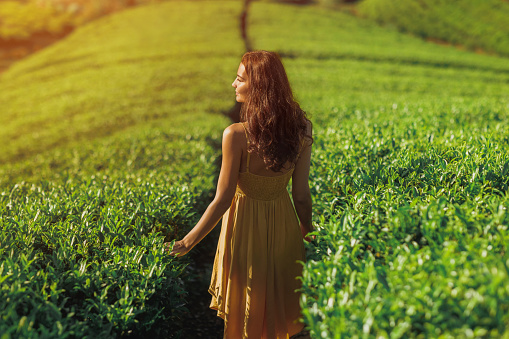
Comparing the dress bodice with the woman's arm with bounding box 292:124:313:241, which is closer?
the dress bodice

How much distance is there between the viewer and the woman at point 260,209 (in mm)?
2734

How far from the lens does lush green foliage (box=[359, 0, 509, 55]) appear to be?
102ft

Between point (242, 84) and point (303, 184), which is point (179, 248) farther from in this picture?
point (242, 84)

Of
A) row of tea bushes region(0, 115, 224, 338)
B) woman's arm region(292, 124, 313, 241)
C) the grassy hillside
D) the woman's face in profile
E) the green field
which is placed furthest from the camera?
the grassy hillside

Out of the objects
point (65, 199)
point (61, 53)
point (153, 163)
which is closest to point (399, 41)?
point (61, 53)

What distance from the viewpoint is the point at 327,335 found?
1.97 meters

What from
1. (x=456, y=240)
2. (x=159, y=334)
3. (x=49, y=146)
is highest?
(x=456, y=240)

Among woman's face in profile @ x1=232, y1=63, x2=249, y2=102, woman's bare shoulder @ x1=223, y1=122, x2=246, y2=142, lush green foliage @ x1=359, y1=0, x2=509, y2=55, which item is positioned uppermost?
lush green foliage @ x1=359, y1=0, x2=509, y2=55

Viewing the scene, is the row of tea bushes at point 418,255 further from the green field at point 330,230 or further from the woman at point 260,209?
the woman at point 260,209

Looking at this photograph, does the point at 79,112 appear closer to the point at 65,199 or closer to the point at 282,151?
the point at 65,199

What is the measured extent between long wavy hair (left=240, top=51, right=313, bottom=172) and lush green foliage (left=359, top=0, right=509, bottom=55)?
107 ft

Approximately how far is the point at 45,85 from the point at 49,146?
9.23 meters

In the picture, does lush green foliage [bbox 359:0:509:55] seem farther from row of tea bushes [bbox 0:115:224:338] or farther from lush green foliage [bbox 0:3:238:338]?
row of tea bushes [bbox 0:115:224:338]

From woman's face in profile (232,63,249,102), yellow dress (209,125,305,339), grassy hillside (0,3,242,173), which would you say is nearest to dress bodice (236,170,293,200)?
yellow dress (209,125,305,339)
